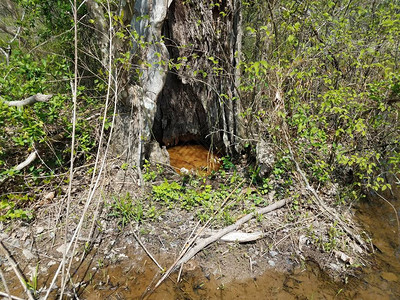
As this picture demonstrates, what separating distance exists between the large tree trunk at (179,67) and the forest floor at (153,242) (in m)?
0.93

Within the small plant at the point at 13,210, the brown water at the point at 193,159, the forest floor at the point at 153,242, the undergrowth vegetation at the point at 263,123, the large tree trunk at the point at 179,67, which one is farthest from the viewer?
the brown water at the point at 193,159

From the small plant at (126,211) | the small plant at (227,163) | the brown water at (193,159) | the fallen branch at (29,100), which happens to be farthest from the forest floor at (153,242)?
the fallen branch at (29,100)

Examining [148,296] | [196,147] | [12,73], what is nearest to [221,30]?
[196,147]

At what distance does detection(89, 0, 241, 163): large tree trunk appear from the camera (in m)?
2.91

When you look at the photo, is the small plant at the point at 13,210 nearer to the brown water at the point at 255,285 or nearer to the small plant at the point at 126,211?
the small plant at the point at 126,211

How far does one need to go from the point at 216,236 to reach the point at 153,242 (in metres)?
0.72

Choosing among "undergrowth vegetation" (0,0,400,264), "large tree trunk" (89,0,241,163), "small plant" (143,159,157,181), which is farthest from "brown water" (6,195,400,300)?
"large tree trunk" (89,0,241,163)

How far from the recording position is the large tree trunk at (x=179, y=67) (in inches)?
115

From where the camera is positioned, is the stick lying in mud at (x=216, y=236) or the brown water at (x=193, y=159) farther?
the brown water at (x=193, y=159)

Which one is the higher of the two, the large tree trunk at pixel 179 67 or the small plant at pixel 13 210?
the large tree trunk at pixel 179 67

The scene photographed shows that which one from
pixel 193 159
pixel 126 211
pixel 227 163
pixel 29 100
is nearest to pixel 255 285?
pixel 126 211

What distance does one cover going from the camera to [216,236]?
2.58 metres

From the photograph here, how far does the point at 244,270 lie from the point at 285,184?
1.32 metres

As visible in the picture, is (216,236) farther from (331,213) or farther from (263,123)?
(263,123)
